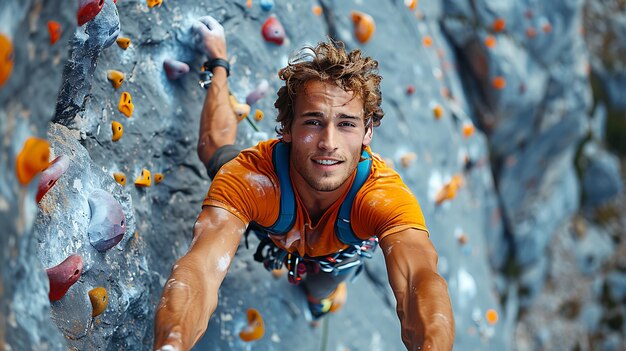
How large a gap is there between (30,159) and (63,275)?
1.17m

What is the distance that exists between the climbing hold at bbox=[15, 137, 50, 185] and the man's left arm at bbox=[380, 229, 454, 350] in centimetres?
175

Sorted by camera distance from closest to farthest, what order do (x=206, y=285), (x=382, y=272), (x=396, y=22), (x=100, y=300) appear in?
(x=206, y=285) → (x=100, y=300) → (x=382, y=272) → (x=396, y=22)

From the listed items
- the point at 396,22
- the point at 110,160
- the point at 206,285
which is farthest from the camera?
the point at 396,22

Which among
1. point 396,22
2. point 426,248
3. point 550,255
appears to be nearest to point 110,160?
point 426,248

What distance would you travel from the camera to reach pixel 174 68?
15.4 ft

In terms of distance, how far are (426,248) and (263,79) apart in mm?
2667

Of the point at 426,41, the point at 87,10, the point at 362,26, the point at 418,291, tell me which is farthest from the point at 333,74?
the point at 426,41

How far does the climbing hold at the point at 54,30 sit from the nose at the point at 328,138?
1.45 m

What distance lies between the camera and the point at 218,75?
469 centimetres

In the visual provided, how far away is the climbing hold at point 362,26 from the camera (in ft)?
22.9

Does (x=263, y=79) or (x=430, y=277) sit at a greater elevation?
(x=430, y=277)

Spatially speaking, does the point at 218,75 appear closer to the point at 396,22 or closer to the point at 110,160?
the point at 110,160

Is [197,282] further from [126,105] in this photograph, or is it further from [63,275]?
[126,105]

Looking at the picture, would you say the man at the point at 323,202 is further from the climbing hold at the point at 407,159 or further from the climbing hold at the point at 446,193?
the climbing hold at the point at 446,193
